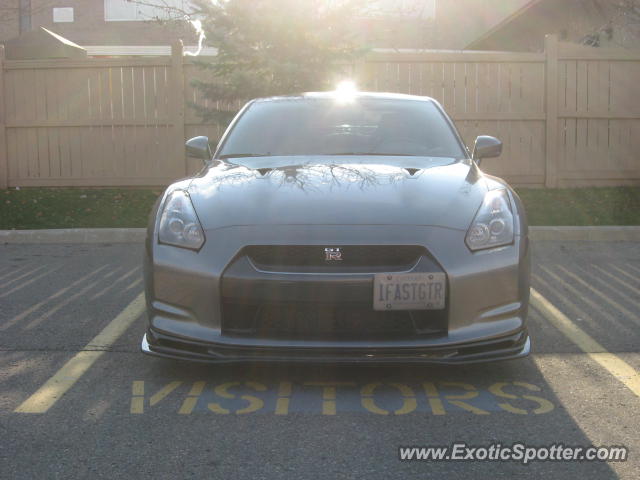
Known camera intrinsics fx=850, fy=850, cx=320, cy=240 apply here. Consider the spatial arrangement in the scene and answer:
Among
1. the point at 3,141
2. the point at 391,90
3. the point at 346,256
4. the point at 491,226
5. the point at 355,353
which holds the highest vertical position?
the point at 391,90

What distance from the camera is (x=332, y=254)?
12.3 ft

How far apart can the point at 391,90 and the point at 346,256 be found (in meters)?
8.62

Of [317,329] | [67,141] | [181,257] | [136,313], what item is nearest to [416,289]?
[317,329]

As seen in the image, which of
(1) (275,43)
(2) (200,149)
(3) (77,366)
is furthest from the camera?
(1) (275,43)

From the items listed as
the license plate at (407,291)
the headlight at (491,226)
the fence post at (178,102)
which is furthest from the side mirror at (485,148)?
the fence post at (178,102)

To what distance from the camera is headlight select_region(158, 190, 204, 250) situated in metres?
3.89

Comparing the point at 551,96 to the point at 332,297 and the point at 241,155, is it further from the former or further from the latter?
the point at 332,297

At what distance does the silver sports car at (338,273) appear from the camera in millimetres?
3652

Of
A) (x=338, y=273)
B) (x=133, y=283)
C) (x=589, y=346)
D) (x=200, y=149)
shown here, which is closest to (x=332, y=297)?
(x=338, y=273)

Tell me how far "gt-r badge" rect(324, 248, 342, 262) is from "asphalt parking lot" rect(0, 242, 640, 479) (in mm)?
599

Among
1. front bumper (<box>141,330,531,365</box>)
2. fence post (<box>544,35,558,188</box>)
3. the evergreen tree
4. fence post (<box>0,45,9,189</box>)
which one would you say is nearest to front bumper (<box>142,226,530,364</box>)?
front bumper (<box>141,330,531,365</box>)

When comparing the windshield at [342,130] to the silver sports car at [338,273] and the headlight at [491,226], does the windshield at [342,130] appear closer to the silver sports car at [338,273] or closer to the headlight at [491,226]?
the silver sports car at [338,273]

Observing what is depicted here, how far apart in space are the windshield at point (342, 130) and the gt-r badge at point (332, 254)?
141 centimetres

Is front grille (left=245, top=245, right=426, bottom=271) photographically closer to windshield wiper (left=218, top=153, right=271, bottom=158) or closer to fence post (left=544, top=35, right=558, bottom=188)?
windshield wiper (left=218, top=153, right=271, bottom=158)
